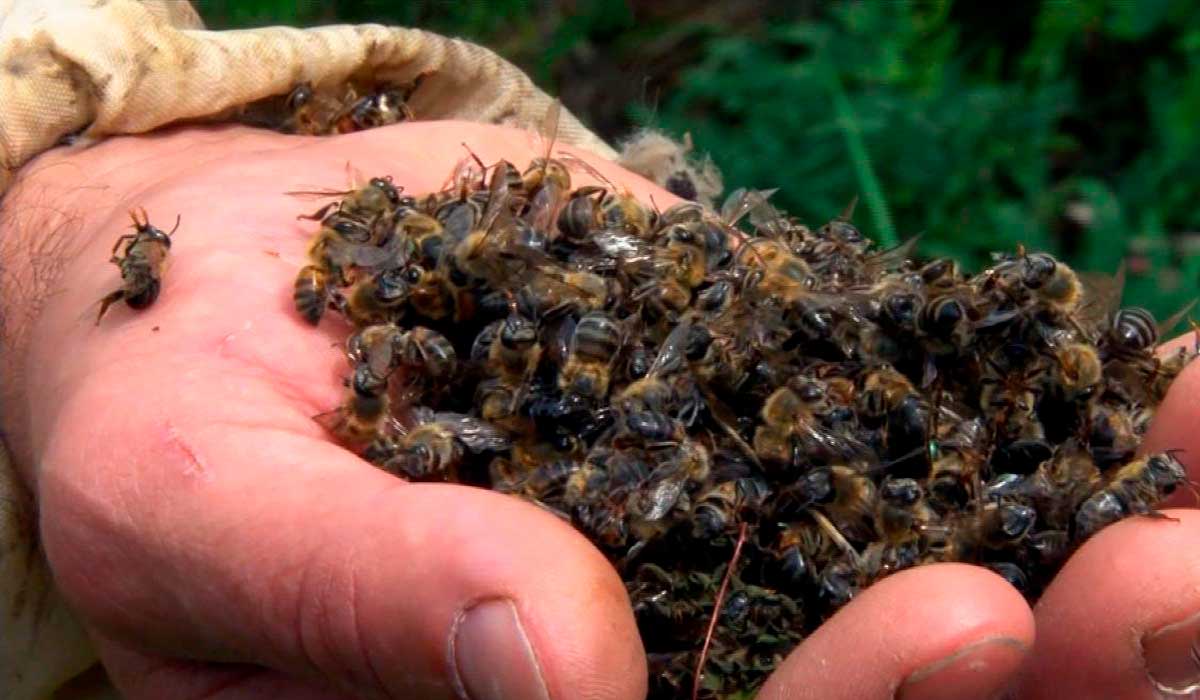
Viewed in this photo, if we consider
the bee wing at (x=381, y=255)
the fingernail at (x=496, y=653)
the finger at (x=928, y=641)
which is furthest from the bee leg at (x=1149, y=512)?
the bee wing at (x=381, y=255)

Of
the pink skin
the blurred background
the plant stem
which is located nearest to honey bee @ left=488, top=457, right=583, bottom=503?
the pink skin

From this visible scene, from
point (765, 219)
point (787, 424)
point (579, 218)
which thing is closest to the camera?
point (787, 424)

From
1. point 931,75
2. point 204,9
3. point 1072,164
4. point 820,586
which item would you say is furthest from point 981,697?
point 204,9

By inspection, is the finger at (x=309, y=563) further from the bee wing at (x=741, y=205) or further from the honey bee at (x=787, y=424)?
the bee wing at (x=741, y=205)

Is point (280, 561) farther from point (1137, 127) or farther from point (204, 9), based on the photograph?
point (1137, 127)

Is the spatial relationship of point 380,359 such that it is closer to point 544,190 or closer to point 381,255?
point 381,255

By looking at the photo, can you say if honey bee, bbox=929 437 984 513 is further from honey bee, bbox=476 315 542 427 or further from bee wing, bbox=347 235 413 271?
bee wing, bbox=347 235 413 271

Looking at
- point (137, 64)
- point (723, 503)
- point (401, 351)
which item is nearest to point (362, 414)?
point (401, 351)
